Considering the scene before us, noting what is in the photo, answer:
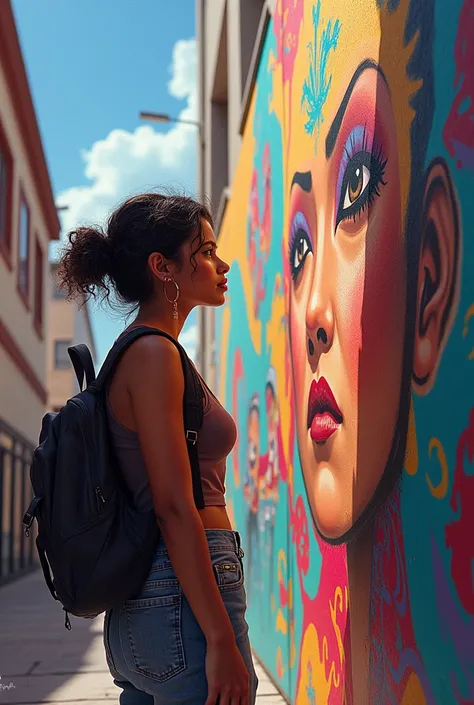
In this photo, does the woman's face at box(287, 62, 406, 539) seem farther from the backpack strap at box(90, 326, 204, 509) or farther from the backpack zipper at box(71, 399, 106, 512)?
the backpack zipper at box(71, 399, 106, 512)

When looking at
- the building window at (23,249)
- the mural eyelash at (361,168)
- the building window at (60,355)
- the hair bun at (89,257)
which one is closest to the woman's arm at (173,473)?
the hair bun at (89,257)

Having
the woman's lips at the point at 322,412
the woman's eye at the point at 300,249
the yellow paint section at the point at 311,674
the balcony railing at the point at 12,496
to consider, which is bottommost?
the balcony railing at the point at 12,496

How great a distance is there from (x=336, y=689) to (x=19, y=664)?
3.33 meters

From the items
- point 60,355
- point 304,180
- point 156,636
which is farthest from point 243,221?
point 60,355

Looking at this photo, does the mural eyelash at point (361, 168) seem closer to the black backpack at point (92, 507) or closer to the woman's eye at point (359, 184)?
the woman's eye at point (359, 184)

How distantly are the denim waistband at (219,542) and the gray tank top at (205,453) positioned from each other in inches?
2.5

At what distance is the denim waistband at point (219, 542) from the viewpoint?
189cm

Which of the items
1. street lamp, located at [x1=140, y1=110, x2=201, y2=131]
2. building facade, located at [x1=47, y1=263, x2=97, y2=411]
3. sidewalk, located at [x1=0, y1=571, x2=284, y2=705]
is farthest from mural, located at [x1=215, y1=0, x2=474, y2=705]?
building facade, located at [x1=47, y1=263, x2=97, y2=411]

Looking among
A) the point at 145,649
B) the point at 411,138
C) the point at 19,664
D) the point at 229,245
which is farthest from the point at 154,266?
the point at 229,245

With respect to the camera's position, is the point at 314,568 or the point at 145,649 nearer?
the point at 145,649

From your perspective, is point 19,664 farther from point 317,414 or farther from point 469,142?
point 469,142

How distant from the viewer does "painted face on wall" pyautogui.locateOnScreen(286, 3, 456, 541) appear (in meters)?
2.24

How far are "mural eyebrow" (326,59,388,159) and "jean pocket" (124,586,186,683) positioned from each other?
5.01ft

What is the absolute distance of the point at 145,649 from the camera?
1.84 metres
